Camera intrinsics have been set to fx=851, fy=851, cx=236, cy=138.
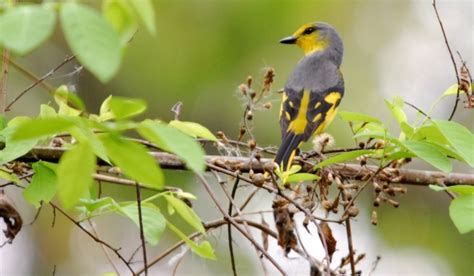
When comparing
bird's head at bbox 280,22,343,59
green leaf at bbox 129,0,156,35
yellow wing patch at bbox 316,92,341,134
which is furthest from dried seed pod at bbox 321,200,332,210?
bird's head at bbox 280,22,343,59

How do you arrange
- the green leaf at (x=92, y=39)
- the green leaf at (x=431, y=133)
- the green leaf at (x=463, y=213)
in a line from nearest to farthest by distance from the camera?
the green leaf at (x=92, y=39), the green leaf at (x=463, y=213), the green leaf at (x=431, y=133)

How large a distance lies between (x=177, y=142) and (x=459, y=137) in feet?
2.05

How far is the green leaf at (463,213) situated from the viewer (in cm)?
130

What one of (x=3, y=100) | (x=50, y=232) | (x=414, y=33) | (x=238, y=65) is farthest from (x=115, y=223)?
(x=3, y=100)

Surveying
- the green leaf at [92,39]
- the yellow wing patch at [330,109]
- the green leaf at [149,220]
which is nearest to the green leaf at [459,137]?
the green leaf at [149,220]

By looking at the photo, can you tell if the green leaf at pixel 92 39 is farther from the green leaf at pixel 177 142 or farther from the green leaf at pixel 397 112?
the green leaf at pixel 397 112

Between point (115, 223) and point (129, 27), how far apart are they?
16.8 ft

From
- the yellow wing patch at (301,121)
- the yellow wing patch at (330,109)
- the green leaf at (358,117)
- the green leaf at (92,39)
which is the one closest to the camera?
the green leaf at (92,39)

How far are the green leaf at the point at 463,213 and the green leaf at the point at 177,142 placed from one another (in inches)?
20.8

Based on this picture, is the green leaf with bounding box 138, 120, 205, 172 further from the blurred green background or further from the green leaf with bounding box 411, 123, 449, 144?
the blurred green background

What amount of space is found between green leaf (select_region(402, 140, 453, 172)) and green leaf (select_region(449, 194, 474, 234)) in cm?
9

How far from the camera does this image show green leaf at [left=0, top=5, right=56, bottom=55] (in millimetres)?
796

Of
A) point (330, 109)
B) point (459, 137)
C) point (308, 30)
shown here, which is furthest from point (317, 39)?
point (459, 137)

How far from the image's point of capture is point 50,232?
5891 mm
